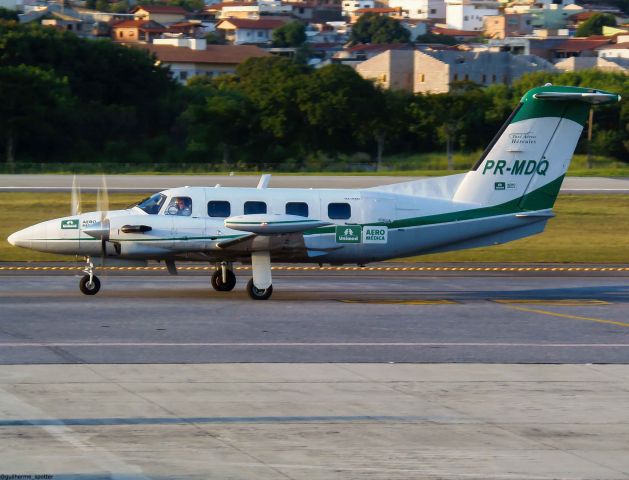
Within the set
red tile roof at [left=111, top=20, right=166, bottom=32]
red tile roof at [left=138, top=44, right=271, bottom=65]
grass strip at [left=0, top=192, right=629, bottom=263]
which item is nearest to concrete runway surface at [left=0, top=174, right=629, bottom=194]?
grass strip at [left=0, top=192, right=629, bottom=263]

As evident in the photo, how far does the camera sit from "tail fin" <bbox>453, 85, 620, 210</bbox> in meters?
24.8

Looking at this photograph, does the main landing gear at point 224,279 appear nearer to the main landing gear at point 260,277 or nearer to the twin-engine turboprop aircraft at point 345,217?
the twin-engine turboprop aircraft at point 345,217

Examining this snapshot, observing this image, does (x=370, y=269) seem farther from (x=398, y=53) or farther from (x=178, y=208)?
(x=398, y=53)

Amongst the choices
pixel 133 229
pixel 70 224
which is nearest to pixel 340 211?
pixel 133 229

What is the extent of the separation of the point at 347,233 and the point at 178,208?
3.72 m

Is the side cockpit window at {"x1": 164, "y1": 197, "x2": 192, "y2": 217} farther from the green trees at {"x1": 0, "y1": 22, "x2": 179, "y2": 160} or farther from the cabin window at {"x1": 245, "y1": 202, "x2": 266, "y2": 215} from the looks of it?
the green trees at {"x1": 0, "y1": 22, "x2": 179, "y2": 160}

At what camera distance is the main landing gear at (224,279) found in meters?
24.8

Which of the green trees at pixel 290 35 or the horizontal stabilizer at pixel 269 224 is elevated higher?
the green trees at pixel 290 35

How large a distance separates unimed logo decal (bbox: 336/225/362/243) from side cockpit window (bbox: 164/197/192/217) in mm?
3274

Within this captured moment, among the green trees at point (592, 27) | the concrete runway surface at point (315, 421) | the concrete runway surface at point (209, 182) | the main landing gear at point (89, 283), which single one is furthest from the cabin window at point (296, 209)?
the green trees at point (592, 27)

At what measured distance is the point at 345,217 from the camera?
23.9 m

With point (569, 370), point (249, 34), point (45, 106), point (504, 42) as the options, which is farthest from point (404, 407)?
point (249, 34)

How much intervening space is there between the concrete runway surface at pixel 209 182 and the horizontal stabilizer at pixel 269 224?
28.7 metres

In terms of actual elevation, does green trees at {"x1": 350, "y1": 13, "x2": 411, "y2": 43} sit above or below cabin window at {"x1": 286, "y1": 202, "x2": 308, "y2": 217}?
above
